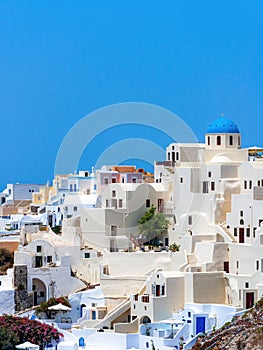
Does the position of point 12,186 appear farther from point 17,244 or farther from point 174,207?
point 174,207

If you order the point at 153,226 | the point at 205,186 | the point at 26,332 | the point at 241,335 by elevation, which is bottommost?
the point at 241,335

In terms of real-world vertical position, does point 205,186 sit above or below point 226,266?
above

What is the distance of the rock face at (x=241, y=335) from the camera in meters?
52.1

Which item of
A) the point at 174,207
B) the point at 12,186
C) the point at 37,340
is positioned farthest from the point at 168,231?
the point at 12,186

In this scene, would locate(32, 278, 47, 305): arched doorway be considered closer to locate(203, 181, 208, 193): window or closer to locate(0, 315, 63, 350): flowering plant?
locate(0, 315, 63, 350): flowering plant

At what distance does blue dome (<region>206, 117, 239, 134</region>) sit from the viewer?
250 ft

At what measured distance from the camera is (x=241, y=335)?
53500 millimetres

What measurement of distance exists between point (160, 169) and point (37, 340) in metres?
17.1

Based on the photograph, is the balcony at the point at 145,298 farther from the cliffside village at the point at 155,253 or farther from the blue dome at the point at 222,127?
the blue dome at the point at 222,127

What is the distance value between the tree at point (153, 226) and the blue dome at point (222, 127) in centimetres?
576

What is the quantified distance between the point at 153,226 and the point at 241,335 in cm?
2240

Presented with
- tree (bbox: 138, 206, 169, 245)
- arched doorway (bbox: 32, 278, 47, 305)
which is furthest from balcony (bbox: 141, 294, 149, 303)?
arched doorway (bbox: 32, 278, 47, 305)

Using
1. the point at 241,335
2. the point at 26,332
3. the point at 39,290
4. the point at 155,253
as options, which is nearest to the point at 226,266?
the point at 155,253

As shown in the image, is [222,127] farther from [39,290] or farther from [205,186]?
[39,290]
